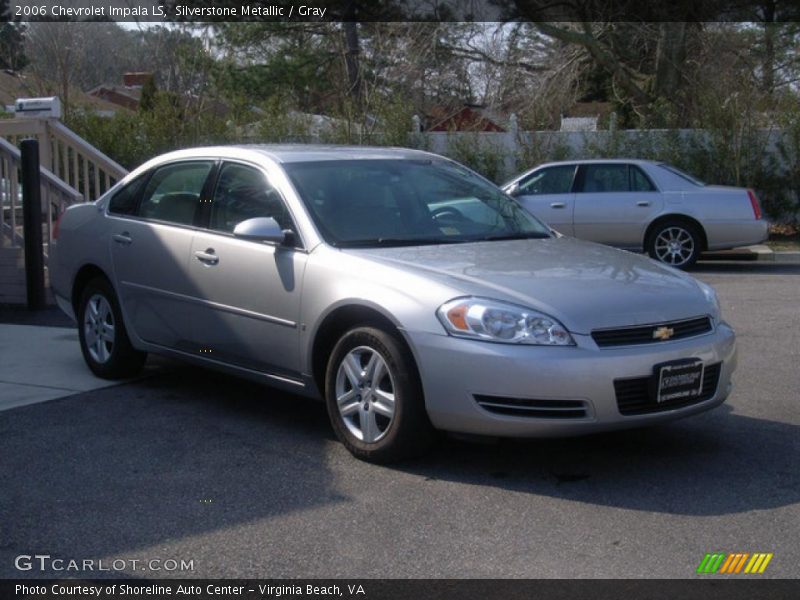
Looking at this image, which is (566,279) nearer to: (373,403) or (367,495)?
(373,403)

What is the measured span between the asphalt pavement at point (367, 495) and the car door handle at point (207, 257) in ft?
3.15

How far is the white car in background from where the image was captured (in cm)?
1508

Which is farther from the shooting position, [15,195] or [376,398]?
[15,195]

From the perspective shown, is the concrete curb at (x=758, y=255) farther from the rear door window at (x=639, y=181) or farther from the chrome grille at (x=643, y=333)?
the chrome grille at (x=643, y=333)

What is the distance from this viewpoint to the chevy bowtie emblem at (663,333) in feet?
17.6

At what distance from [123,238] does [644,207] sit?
31.5ft

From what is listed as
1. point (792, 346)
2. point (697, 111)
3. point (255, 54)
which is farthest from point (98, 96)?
point (792, 346)

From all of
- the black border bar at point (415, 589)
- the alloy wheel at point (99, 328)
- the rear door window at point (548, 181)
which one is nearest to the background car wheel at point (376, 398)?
the black border bar at point (415, 589)

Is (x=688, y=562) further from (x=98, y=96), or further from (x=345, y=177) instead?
(x=98, y=96)

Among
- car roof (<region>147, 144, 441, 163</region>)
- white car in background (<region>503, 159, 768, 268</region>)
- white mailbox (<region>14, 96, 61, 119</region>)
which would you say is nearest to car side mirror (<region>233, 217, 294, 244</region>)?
car roof (<region>147, 144, 441, 163</region>)

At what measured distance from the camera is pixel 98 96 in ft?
160

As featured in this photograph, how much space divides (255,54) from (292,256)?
2484 cm

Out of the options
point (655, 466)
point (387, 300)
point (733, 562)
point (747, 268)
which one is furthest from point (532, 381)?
point (747, 268)

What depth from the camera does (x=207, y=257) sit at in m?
6.69
